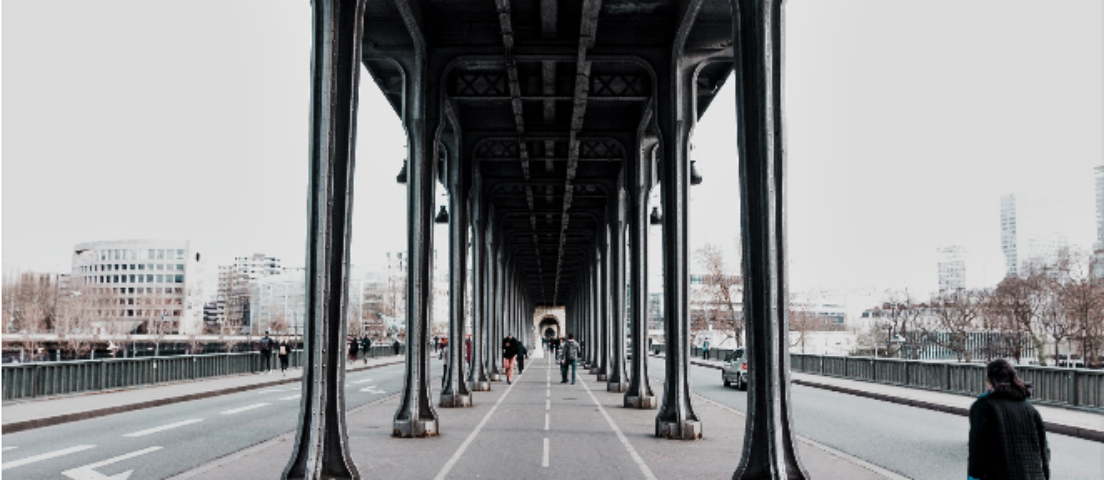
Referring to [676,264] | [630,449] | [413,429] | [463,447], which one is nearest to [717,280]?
[676,264]

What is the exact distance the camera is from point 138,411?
20.9 m

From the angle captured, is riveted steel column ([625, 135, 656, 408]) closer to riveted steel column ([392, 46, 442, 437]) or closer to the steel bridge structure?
the steel bridge structure

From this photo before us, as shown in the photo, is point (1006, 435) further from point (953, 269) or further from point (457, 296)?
point (953, 269)

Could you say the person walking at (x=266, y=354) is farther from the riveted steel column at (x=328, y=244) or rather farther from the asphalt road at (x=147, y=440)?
the riveted steel column at (x=328, y=244)

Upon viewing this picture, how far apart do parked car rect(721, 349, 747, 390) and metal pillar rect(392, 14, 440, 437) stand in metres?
16.3

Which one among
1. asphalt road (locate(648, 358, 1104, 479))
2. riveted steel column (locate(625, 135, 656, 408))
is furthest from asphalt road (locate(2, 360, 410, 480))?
asphalt road (locate(648, 358, 1104, 479))

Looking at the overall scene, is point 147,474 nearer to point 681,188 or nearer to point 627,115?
point 681,188

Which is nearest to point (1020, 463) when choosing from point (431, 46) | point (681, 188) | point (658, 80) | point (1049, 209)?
point (681, 188)

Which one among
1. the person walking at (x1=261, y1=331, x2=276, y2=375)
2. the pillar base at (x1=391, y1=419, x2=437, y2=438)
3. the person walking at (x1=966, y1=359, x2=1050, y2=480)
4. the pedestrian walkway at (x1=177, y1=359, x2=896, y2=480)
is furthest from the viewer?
the person walking at (x1=261, y1=331, x2=276, y2=375)

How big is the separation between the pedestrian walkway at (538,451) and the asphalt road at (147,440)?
770 mm

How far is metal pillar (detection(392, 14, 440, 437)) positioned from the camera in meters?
16.2

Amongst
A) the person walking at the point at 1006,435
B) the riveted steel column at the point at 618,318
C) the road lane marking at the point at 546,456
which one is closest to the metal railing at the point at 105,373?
the road lane marking at the point at 546,456

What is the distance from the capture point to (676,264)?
17484 mm

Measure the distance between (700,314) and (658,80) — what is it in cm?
7748
